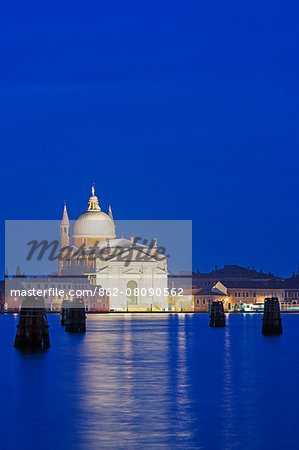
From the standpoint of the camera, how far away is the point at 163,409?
873 inches

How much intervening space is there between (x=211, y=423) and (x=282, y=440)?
2.28 metres

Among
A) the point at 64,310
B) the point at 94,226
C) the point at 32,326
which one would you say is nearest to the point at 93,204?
the point at 94,226

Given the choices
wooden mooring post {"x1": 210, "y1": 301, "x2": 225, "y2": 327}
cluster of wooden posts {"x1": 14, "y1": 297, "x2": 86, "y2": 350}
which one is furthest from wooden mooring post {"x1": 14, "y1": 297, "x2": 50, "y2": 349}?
wooden mooring post {"x1": 210, "y1": 301, "x2": 225, "y2": 327}

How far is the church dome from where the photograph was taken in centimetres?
13012

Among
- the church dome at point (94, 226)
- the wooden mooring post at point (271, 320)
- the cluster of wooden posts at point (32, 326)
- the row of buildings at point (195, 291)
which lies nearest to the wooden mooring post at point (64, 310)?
the wooden mooring post at point (271, 320)

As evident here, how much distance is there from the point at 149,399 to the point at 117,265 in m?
96.1

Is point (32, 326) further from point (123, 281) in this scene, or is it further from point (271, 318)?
point (123, 281)

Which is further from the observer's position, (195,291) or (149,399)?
(195,291)

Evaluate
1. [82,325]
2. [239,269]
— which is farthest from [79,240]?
[82,325]

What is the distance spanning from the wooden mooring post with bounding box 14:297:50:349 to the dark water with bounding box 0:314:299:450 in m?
0.61

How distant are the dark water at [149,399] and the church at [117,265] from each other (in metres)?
78.1

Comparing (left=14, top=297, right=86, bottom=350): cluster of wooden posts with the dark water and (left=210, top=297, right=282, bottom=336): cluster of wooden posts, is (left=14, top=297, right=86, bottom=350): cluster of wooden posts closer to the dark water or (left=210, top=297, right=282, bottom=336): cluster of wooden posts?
the dark water

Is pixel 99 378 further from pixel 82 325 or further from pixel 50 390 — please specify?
pixel 82 325

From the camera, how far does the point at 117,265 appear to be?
11988 cm
